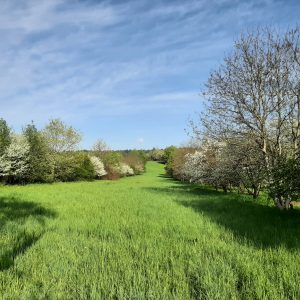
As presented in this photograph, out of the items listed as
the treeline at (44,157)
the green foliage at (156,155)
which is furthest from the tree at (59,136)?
the green foliage at (156,155)

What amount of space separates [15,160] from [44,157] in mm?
Result: 5211

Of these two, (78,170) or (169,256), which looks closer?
(169,256)

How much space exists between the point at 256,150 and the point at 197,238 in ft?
35.7

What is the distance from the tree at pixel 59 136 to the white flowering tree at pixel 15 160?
7052 millimetres

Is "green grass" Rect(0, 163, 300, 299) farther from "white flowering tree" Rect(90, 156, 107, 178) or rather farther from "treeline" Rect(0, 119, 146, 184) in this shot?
"white flowering tree" Rect(90, 156, 107, 178)

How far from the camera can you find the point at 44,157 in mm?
49594

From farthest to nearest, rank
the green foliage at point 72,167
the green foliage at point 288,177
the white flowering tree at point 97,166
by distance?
1. the white flowering tree at point 97,166
2. the green foliage at point 72,167
3. the green foliage at point 288,177

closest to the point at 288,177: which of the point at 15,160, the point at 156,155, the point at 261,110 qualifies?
the point at 261,110

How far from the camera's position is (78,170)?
59938 millimetres

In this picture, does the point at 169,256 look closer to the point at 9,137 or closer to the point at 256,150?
the point at 256,150

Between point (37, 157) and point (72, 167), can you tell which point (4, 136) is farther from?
point (72, 167)

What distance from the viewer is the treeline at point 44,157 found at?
45125mm

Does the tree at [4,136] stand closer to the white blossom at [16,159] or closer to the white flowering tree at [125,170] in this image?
the white blossom at [16,159]

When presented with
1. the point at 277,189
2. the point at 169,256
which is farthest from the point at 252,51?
the point at 169,256
